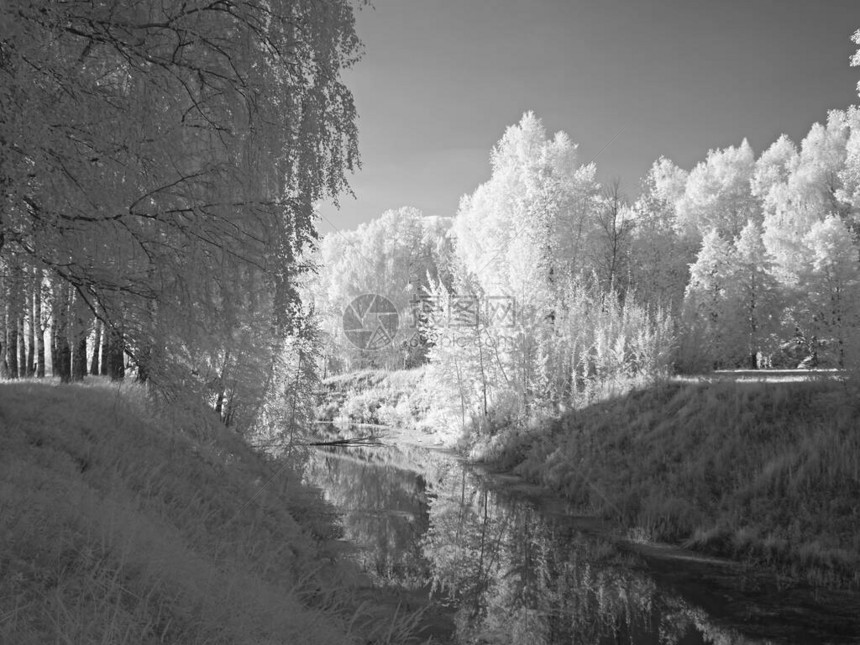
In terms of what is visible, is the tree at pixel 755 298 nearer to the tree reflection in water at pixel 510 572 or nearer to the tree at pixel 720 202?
the tree at pixel 720 202

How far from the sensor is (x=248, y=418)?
1881 cm

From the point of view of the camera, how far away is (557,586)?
30.5 ft

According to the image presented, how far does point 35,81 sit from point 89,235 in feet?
4.60

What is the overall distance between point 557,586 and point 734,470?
4.73 metres

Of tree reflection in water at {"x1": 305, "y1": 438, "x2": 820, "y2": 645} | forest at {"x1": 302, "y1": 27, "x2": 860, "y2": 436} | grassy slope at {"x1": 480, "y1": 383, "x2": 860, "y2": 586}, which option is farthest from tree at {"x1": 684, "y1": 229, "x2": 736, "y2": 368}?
tree reflection in water at {"x1": 305, "y1": 438, "x2": 820, "y2": 645}

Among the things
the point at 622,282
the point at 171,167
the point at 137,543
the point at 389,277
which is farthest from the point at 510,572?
the point at 389,277

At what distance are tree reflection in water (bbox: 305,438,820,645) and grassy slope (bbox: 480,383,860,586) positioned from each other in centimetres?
168

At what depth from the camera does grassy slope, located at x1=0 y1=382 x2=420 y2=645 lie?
10.5 ft

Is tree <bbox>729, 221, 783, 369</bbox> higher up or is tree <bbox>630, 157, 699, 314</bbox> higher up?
tree <bbox>630, 157, 699, 314</bbox>

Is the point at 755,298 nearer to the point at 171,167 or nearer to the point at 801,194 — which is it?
the point at 801,194

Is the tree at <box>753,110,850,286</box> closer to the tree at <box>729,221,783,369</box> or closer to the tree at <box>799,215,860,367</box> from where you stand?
the tree at <box>799,215,860,367</box>

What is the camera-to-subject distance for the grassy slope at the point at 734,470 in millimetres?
9711

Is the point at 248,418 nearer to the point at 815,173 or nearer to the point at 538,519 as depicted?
the point at 538,519

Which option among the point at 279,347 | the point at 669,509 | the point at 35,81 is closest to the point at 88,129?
the point at 35,81
